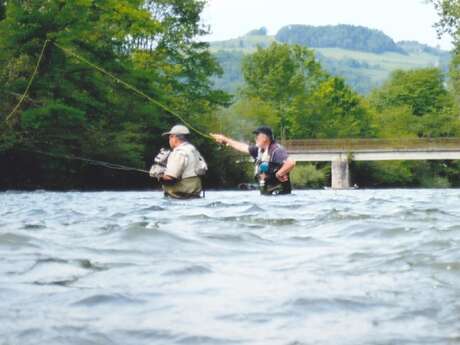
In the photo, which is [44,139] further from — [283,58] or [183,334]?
[283,58]

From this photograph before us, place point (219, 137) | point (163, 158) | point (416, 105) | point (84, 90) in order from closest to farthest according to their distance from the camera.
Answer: point (219, 137)
point (163, 158)
point (84, 90)
point (416, 105)

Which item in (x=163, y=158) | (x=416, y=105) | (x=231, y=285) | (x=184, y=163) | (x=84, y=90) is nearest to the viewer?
(x=231, y=285)

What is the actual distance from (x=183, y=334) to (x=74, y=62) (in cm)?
3943

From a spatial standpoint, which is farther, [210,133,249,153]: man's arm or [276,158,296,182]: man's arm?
[276,158,296,182]: man's arm

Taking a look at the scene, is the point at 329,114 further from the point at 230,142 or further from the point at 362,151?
the point at 230,142

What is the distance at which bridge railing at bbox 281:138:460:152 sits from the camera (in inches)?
2972

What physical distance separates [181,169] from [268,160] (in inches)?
67.3

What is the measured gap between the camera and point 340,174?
254 ft

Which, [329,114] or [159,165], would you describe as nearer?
[159,165]

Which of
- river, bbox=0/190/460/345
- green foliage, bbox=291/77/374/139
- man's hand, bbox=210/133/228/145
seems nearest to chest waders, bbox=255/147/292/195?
man's hand, bbox=210/133/228/145

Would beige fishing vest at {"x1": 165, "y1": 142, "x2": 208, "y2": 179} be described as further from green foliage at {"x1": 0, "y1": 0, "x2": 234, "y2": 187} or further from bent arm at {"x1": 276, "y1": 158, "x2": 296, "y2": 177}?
green foliage at {"x1": 0, "y1": 0, "x2": 234, "y2": 187}

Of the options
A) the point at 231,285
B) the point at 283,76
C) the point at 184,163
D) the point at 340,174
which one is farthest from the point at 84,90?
the point at 283,76

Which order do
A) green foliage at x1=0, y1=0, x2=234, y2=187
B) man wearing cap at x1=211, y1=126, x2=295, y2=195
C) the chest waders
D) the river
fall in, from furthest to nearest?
green foliage at x1=0, y1=0, x2=234, y2=187 → the chest waders → man wearing cap at x1=211, y1=126, x2=295, y2=195 → the river

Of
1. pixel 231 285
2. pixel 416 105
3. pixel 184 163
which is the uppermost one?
pixel 416 105
